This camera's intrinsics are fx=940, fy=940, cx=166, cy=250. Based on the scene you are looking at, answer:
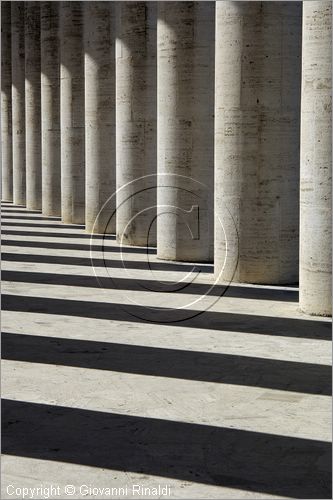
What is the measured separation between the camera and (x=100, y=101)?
31.4m

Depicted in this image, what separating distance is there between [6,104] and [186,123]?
30.5 metres

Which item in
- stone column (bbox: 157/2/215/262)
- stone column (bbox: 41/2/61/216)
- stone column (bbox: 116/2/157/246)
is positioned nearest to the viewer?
stone column (bbox: 157/2/215/262)

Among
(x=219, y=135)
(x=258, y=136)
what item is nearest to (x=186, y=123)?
(x=219, y=135)

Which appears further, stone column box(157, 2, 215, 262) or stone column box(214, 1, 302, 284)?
stone column box(157, 2, 215, 262)

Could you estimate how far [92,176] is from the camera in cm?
3173

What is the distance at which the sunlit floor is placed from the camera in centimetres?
863

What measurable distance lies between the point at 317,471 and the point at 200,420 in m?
1.94

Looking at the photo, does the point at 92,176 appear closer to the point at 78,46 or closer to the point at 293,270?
the point at 78,46

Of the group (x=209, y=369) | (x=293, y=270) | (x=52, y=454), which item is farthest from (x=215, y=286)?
(x=52, y=454)

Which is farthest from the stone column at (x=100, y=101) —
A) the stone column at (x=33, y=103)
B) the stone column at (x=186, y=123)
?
the stone column at (x=33, y=103)

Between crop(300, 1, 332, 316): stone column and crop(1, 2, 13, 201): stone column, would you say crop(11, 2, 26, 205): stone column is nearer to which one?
crop(1, 2, 13, 201): stone column

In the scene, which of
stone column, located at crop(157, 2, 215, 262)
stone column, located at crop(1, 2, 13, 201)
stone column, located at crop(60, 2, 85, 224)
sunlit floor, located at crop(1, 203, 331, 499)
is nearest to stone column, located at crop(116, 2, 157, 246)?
stone column, located at crop(157, 2, 215, 262)

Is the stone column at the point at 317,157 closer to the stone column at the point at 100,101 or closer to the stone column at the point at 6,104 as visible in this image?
the stone column at the point at 100,101

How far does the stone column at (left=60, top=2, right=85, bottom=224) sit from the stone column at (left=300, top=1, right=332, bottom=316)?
19.7 metres
